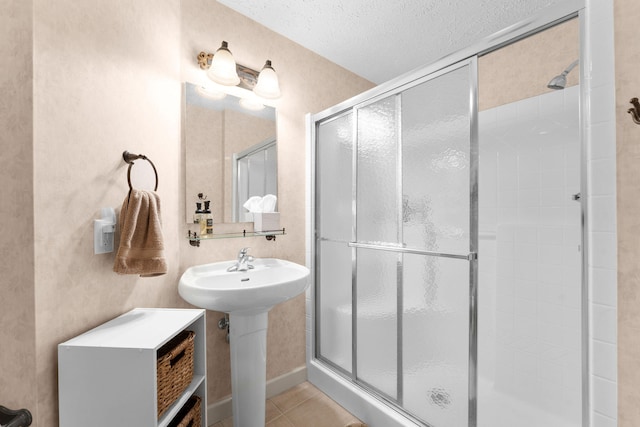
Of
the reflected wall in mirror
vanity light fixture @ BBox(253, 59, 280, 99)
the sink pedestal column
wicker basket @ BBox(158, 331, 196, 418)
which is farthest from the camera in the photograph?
vanity light fixture @ BBox(253, 59, 280, 99)

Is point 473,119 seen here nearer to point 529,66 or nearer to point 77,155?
point 529,66

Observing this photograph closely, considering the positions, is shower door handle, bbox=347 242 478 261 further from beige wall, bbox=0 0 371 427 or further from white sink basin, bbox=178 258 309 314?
beige wall, bbox=0 0 371 427

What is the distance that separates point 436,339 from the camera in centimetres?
139

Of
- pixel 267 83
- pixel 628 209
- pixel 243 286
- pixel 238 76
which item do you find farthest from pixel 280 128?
pixel 628 209

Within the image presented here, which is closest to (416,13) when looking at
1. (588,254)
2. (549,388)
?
(588,254)

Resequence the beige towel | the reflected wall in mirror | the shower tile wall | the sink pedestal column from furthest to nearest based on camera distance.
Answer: the shower tile wall, the reflected wall in mirror, the sink pedestal column, the beige towel

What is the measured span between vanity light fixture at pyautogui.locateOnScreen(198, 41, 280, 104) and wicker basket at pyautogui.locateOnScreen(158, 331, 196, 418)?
4.33 ft

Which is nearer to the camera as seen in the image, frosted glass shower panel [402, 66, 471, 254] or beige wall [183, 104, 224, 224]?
frosted glass shower panel [402, 66, 471, 254]

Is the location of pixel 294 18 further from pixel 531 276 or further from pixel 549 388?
pixel 549 388

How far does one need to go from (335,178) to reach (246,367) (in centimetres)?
122

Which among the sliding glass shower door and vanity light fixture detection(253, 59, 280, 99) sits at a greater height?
vanity light fixture detection(253, 59, 280, 99)

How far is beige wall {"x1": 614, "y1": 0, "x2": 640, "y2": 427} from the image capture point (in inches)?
33.2

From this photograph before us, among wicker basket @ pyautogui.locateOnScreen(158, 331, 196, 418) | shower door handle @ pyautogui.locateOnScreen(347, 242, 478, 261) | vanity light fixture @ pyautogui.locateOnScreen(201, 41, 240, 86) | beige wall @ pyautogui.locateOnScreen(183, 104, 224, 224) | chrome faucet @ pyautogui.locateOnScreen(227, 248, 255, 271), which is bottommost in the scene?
wicker basket @ pyautogui.locateOnScreen(158, 331, 196, 418)

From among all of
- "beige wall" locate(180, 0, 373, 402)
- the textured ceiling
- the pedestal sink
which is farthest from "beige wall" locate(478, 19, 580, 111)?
the pedestal sink
